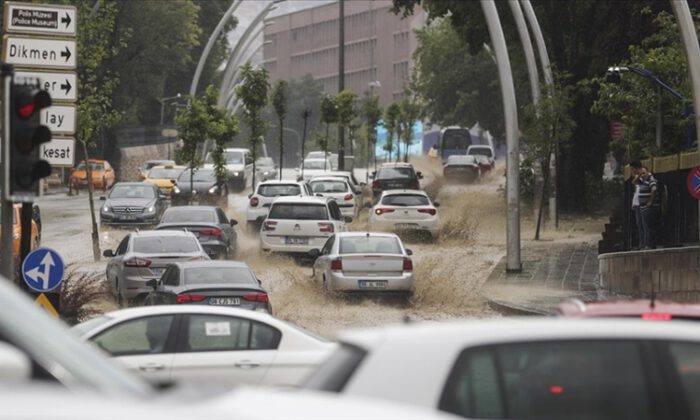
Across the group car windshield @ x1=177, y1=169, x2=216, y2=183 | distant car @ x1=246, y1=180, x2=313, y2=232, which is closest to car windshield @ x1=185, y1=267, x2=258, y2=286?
distant car @ x1=246, y1=180, x2=313, y2=232

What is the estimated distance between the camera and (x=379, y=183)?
65.4 meters

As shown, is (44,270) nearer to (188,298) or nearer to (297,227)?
(188,298)

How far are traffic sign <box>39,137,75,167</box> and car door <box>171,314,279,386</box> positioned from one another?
6.78 meters

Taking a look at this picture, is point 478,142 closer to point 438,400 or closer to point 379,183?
point 379,183

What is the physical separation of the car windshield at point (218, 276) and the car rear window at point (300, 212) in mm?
15984


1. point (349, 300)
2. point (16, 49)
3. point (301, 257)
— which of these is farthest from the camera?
point (301, 257)

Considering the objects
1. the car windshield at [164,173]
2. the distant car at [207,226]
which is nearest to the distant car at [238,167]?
the car windshield at [164,173]

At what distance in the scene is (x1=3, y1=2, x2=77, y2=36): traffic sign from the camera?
1980cm

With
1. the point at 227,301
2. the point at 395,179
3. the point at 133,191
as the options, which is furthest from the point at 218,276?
the point at 395,179

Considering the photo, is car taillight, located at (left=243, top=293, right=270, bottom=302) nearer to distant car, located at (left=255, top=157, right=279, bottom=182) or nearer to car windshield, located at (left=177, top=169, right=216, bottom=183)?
car windshield, located at (left=177, top=169, right=216, bottom=183)

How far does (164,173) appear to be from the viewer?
67.4 metres

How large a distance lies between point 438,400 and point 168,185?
195ft

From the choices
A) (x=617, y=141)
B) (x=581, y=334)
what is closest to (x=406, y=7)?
(x=617, y=141)

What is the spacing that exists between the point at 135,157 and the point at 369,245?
73.7 metres
